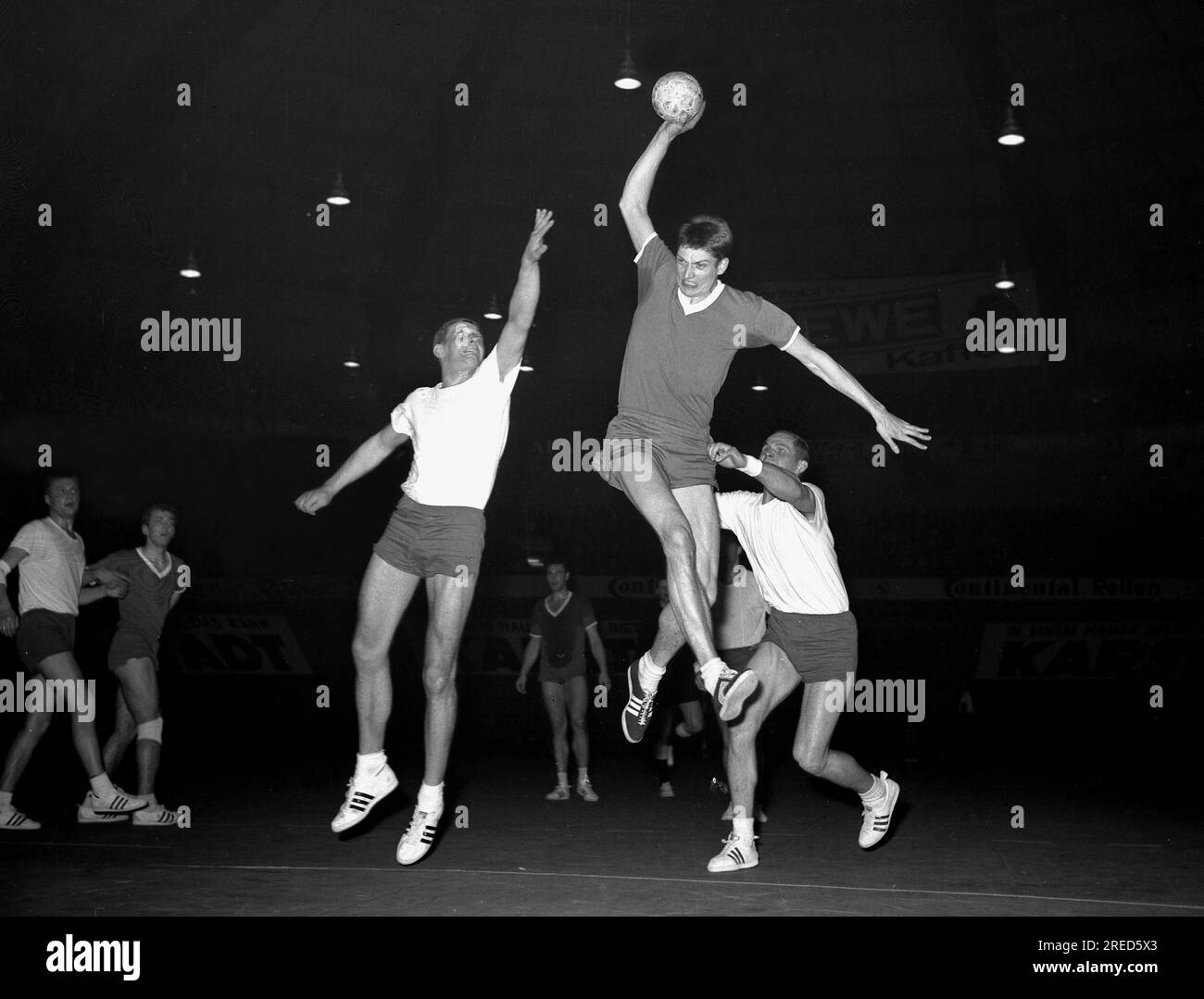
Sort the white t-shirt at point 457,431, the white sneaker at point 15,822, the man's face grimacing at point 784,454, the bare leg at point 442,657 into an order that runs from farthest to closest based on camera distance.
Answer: the white sneaker at point 15,822, the man's face grimacing at point 784,454, the white t-shirt at point 457,431, the bare leg at point 442,657

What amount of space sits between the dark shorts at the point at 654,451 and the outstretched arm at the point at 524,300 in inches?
29.3

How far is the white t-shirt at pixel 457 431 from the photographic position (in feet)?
23.3

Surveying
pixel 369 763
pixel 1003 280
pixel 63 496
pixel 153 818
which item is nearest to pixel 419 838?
pixel 369 763

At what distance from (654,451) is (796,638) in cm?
157

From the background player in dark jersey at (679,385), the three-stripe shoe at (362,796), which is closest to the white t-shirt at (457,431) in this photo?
the background player in dark jersey at (679,385)

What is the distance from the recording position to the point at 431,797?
23.2ft

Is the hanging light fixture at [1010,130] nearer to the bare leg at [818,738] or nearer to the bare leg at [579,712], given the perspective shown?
the bare leg at [579,712]

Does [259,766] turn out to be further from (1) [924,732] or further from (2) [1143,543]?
(2) [1143,543]

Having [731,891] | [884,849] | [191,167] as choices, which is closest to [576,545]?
[191,167]

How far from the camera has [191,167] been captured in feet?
55.8

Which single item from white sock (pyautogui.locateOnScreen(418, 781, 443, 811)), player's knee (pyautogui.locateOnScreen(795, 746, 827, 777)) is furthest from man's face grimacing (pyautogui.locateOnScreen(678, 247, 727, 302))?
white sock (pyautogui.locateOnScreen(418, 781, 443, 811))

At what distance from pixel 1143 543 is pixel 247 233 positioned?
46.1 ft

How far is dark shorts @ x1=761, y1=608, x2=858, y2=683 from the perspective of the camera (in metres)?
7.33
